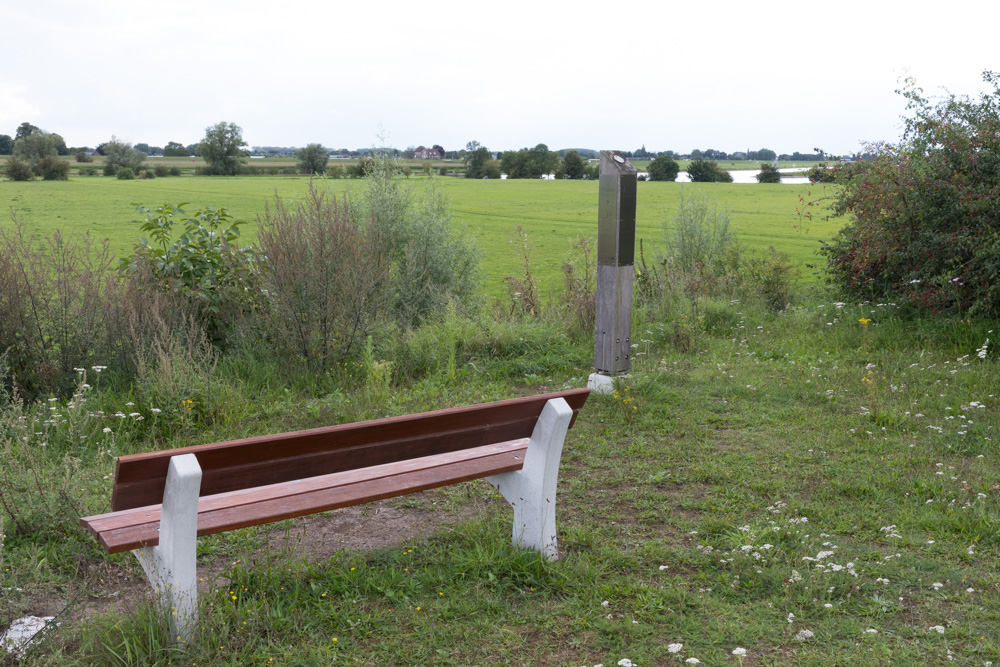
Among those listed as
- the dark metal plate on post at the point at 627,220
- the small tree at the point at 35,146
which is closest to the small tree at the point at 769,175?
the small tree at the point at 35,146

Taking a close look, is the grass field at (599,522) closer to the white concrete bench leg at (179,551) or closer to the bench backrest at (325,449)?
the white concrete bench leg at (179,551)

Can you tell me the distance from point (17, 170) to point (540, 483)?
5426 centimetres

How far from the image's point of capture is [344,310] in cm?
785

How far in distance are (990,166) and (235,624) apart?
28.7 feet

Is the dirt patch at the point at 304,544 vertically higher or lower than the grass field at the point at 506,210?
A: lower

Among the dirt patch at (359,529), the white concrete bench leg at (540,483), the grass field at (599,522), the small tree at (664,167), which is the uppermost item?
the small tree at (664,167)

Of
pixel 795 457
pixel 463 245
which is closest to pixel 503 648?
pixel 795 457

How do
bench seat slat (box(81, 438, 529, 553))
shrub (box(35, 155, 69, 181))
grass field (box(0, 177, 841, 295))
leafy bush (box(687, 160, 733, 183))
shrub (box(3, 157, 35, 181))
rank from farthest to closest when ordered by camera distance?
leafy bush (box(687, 160, 733, 183)) → shrub (box(35, 155, 69, 181)) → shrub (box(3, 157, 35, 181)) → grass field (box(0, 177, 841, 295)) → bench seat slat (box(81, 438, 529, 553))

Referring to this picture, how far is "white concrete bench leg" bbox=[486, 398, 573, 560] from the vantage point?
12.7 feet

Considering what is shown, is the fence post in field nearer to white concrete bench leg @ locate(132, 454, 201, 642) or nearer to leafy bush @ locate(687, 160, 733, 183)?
white concrete bench leg @ locate(132, 454, 201, 642)

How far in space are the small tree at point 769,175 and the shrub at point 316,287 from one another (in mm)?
56307

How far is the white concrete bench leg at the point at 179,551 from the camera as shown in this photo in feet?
9.36

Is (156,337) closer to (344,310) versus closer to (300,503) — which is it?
(344,310)

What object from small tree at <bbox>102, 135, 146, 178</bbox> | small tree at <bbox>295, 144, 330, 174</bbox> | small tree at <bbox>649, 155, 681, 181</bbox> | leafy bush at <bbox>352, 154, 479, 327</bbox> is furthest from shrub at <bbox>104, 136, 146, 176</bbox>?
leafy bush at <bbox>352, 154, 479, 327</bbox>
